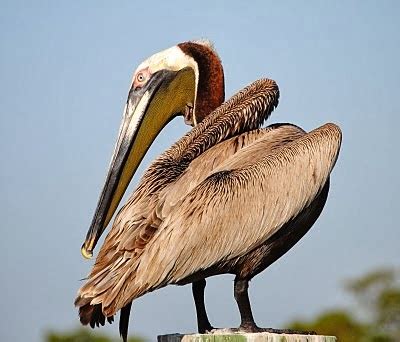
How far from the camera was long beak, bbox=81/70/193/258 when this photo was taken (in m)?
7.54

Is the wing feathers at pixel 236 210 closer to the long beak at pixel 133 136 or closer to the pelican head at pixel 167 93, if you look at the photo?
the long beak at pixel 133 136

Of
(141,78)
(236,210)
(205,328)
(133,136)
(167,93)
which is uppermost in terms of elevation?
(141,78)

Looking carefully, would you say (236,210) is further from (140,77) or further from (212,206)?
(140,77)

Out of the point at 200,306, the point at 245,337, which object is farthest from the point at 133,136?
the point at 245,337

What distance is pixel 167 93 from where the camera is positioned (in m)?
8.25

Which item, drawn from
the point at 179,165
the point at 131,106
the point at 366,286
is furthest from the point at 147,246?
the point at 366,286

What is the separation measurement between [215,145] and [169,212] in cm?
68

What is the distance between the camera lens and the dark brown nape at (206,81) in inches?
324

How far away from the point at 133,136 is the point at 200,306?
1.34 metres

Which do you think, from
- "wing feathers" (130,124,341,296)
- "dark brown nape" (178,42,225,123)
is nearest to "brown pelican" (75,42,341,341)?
"wing feathers" (130,124,341,296)

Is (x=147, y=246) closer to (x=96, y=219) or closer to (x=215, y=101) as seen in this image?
(x=96, y=219)

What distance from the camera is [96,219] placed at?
7496mm

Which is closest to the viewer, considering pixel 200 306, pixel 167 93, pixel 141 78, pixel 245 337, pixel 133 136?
pixel 245 337

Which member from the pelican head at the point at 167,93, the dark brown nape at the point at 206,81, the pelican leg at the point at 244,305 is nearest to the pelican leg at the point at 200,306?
the pelican leg at the point at 244,305
